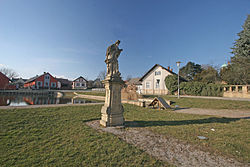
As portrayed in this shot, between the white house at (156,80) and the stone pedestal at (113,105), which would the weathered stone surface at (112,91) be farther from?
the white house at (156,80)

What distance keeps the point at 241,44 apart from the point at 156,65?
52.2ft

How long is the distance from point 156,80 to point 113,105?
27.9 metres

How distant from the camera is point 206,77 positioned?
30.6 meters

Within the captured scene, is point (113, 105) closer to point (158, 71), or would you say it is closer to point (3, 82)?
point (158, 71)

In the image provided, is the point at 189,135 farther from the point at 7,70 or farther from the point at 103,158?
the point at 7,70

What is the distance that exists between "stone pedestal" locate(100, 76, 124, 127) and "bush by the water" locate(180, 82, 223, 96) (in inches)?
847

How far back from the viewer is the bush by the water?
20372 millimetres

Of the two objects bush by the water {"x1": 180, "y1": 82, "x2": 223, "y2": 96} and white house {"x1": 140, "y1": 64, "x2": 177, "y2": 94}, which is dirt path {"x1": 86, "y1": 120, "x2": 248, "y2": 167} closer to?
bush by the water {"x1": 180, "y1": 82, "x2": 223, "y2": 96}

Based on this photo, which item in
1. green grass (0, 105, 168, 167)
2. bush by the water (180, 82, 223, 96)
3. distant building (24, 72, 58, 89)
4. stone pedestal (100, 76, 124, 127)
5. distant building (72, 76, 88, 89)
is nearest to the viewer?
green grass (0, 105, 168, 167)

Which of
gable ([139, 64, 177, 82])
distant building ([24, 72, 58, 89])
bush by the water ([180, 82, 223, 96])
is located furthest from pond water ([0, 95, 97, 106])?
distant building ([24, 72, 58, 89])

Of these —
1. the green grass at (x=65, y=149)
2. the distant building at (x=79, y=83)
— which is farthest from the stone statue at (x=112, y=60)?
the distant building at (x=79, y=83)

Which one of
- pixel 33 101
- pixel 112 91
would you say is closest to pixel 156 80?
pixel 33 101

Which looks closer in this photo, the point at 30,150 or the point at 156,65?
the point at 30,150

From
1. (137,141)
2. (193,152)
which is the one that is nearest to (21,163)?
(137,141)
